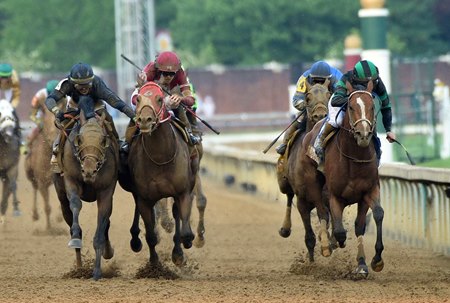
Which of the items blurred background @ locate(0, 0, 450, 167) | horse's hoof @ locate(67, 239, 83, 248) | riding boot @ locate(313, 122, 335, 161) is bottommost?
horse's hoof @ locate(67, 239, 83, 248)

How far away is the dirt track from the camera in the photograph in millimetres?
12000

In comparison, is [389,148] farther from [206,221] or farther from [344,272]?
[344,272]

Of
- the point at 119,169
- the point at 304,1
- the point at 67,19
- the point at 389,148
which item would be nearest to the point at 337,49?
the point at 304,1

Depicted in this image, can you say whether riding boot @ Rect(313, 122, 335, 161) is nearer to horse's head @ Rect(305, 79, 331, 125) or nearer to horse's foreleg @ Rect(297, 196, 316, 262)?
horse's head @ Rect(305, 79, 331, 125)

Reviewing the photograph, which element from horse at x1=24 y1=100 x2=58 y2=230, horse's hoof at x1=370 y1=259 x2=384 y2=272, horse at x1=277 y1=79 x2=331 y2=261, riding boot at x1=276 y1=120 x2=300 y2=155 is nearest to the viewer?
horse's hoof at x1=370 y1=259 x2=384 y2=272

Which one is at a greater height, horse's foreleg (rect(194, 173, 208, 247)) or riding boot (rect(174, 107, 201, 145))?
riding boot (rect(174, 107, 201, 145))

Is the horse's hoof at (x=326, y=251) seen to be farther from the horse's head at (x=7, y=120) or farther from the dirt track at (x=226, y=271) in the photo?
the horse's head at (x=7, y=120)

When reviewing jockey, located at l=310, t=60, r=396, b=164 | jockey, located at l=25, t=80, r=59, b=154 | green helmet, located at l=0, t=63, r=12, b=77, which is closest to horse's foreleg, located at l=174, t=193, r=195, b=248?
jockey, located at l=310, t=60, r=396, b=164

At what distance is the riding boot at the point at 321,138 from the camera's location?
1402 cm

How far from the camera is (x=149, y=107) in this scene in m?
13.1

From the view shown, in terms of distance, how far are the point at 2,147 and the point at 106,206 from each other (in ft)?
22.5

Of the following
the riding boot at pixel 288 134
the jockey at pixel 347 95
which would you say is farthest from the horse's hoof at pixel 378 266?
the riding boot at pixel 288 134

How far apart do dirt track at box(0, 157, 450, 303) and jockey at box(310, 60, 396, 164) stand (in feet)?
4.47

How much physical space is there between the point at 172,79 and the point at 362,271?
10.4 feet
